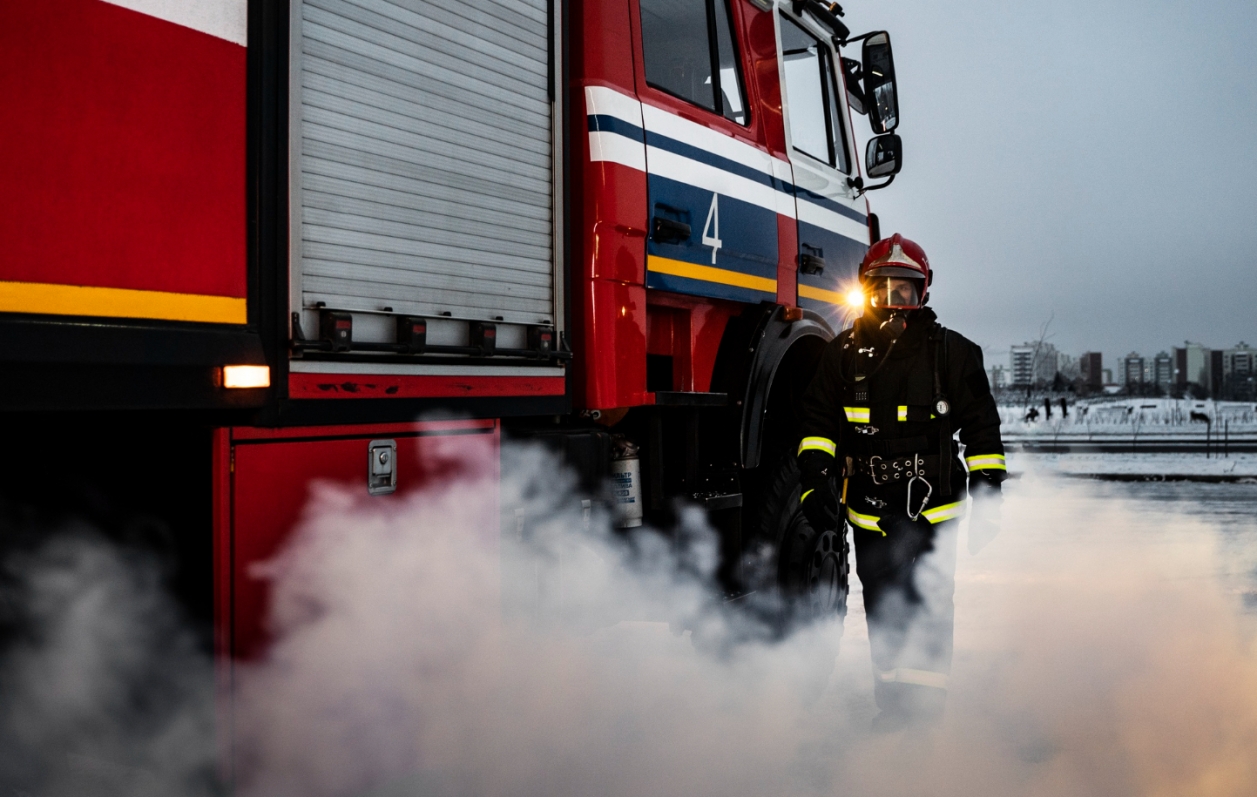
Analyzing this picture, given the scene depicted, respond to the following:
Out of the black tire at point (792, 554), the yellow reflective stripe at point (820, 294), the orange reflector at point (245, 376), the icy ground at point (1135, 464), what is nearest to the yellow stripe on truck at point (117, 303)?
the orange reflector at point (245, 376)

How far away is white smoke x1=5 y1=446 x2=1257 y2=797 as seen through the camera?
2.49 m

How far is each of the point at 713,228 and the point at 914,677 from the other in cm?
183

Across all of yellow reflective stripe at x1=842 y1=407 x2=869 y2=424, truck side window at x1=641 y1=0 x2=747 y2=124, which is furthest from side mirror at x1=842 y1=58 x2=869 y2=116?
yellow reflective stripe at x1=842 y1=407 x2=869 y2=424

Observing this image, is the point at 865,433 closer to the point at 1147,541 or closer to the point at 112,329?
the point at 112,329

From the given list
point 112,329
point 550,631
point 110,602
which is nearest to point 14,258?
point 112,329

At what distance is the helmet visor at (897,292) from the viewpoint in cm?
389

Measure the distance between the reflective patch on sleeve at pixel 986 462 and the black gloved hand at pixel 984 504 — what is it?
0.05 feet

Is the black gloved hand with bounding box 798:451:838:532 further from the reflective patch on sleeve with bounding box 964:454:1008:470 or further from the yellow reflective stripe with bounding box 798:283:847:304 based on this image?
the yellow reflective stripe with bounding box 798:283:847:304

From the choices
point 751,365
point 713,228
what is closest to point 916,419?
point 751,365

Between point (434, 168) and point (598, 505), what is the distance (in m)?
1.26

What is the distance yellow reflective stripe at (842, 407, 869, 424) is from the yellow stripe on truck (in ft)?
7.80

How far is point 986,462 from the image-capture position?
379cm

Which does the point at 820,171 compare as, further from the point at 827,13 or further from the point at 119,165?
the point at 119,165

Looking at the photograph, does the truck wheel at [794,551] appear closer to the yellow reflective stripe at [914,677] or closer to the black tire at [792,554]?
the black tire at [792,554]
